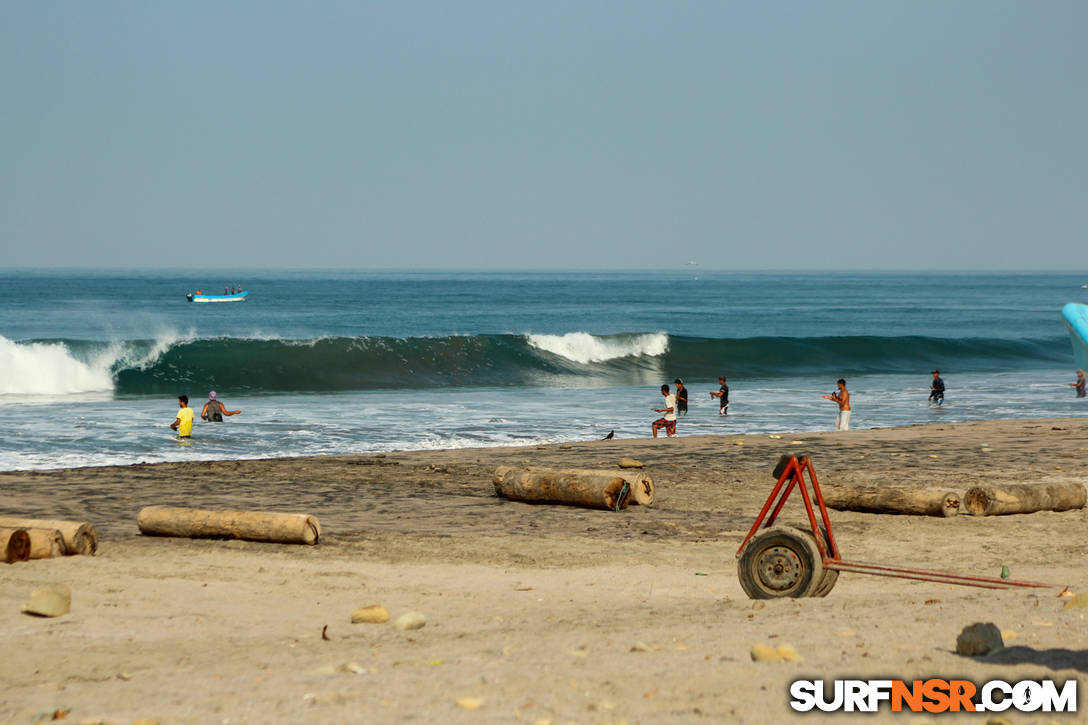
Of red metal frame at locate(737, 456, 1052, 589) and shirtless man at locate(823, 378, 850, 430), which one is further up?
red metal frame at locate(737, 456, 1052, 589)

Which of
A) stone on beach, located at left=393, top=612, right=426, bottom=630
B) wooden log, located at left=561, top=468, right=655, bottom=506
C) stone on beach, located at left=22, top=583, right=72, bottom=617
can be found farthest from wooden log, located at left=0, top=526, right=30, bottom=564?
wooden log, located at left=561, top=468, right=655, bottom=506

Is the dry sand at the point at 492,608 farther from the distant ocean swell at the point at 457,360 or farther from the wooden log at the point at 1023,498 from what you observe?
the distant ocean swell at the point at 457,360

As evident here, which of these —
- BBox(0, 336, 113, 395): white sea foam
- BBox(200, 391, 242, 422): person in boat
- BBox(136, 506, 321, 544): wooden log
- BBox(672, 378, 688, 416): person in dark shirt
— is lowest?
BBox(0, 336, 113, 395): white sea foam

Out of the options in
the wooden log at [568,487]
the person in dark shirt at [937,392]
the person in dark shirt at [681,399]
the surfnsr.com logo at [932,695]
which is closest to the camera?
the surfnsr.com logo at [932,695]

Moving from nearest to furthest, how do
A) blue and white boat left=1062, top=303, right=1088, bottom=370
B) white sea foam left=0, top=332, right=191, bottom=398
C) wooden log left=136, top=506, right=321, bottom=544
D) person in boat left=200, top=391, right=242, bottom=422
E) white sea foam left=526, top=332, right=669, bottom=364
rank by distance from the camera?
blue and white boat left=1062, top=303, right=1088, bottom=370
wooden log left=136, top=506, right=321, bottom=544
person in boat left=200, top=391, right=242, bottom=422
white sea foam left=0, top=332, right=191, bottom=398
white sea foam left=526, top=332, right=669, bottom=364

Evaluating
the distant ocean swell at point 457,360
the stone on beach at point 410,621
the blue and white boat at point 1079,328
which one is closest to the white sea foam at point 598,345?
the distant ocean swell at point 457,360

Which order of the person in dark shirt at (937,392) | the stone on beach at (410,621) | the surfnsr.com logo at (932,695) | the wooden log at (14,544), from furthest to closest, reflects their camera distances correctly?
the person in dark shirt at (937,392), the wooden log at (14,544), the stone on beach at (410,621), the surfnsr.com logo at (932,695)

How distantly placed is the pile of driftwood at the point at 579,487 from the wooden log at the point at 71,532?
497 cm

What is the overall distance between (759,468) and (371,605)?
963cm

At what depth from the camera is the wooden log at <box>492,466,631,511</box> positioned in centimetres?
1280

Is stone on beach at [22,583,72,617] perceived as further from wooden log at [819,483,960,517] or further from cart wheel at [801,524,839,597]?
wooden log at [819,483,960,517]

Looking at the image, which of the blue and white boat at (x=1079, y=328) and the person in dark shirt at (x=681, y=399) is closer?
the blue and white boat at (x=1079, y=328)

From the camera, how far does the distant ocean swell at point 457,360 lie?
130 ft

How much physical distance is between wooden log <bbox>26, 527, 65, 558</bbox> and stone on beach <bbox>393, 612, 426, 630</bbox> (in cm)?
405
